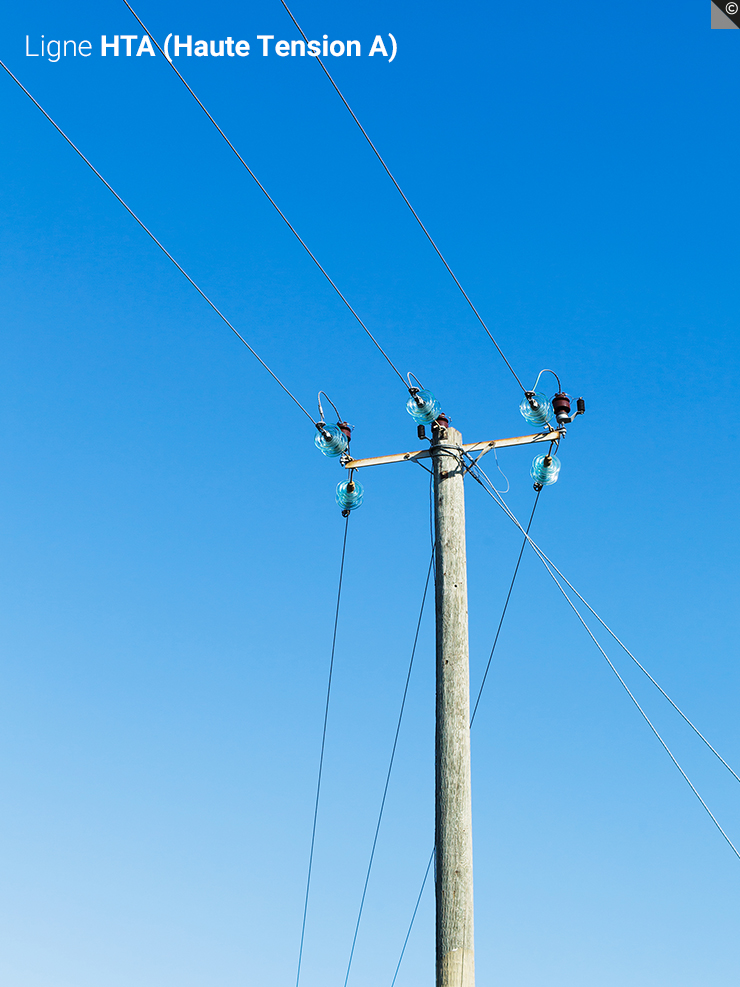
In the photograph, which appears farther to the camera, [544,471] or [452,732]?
[544,471]

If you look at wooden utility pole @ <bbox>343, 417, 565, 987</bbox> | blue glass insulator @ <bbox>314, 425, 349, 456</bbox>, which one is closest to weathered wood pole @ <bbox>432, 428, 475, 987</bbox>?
wooden utility pole @ <bbox>343, 417, 565, 987</bbox>

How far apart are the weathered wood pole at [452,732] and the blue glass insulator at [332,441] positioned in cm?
96

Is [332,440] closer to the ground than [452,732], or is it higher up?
higher up

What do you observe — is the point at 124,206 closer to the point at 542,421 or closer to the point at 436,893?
the point at 542,421

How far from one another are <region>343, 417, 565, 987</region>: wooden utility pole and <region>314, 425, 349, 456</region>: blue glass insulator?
1.65 ft

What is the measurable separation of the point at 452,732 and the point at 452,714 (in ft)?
0.41

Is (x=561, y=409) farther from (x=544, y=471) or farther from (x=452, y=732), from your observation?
(x=452, y=732)

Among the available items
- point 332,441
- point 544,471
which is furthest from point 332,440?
point 544,471

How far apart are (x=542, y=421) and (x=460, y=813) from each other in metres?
3.61

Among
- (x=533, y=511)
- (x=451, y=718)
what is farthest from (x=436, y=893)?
(x=533, y=511)

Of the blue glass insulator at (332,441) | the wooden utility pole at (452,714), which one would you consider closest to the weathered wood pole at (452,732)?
the wooden utility pole at (452,714)

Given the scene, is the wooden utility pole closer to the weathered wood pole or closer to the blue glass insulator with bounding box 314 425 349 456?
the weathered wood pole

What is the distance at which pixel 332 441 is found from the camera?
360 inches

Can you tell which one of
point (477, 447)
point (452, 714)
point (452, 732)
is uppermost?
point (477, 447)
